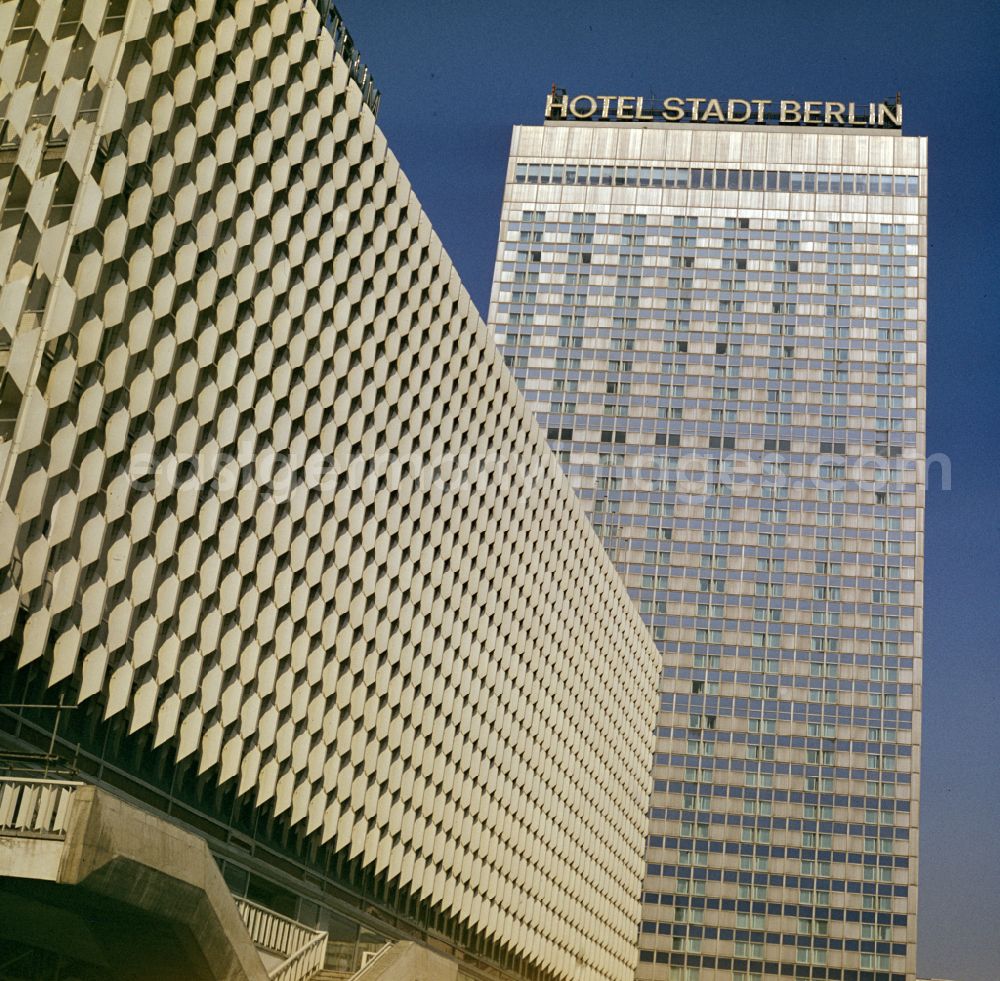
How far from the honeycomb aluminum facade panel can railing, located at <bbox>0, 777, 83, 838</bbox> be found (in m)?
9.40

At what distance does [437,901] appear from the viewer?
69250 millimetres

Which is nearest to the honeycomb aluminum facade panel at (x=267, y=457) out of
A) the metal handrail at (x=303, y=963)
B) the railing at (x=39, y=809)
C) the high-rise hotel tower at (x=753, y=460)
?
the metal handrail at (x=303, y=963)

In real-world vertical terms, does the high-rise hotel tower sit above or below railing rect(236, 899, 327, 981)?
above

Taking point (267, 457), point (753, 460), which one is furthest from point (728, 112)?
point (267, 457)

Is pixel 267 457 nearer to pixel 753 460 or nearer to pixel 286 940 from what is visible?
pixel 286 940

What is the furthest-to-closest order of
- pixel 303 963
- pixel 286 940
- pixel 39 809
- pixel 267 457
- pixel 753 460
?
pixel 753 460 < pixel 267 457 < pixel 286 940 < pixel 303 963 < pixel 39 809

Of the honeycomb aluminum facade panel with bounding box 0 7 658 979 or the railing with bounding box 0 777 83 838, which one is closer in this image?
the railing with bounding box 0 777 83 838

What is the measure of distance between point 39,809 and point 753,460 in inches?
4997

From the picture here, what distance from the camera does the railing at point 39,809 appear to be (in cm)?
3088

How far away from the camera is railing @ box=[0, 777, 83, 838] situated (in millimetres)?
30875

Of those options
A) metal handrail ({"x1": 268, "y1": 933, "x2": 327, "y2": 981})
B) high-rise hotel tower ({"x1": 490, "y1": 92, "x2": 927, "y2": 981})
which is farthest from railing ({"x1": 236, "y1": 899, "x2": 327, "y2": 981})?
high-rise hotel tower ({"x1": 490, "y1": 92, "x2": 927, "y2": 981})

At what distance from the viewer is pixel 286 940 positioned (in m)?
52.7

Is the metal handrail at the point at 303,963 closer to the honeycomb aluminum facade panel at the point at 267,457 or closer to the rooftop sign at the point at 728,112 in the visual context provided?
the honeycomb aluminum facade panel at the point at 267,457

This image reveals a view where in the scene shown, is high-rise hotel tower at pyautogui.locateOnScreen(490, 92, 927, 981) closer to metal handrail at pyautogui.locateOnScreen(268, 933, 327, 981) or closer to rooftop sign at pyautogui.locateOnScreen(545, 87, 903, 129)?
rooftop sign at pyautogui.locateOnScreen(545, 87, 903, 129)
